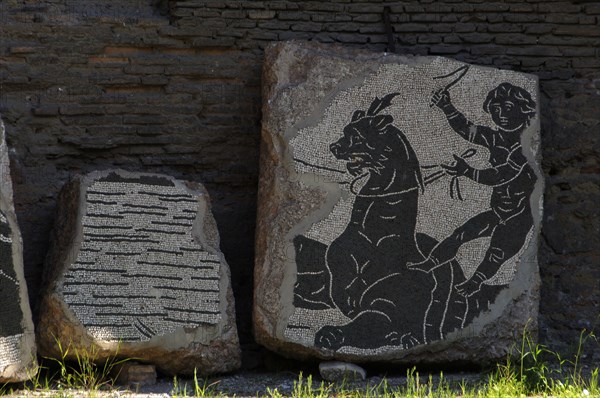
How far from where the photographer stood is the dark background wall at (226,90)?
6.29 meters

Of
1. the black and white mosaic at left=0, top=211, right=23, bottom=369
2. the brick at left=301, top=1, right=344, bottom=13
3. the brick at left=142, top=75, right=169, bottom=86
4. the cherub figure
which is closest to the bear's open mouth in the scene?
the cherub figure

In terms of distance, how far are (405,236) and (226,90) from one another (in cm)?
139

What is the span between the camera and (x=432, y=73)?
6.23m

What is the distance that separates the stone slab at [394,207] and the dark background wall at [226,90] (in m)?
0.36

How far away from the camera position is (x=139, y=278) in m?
5.65

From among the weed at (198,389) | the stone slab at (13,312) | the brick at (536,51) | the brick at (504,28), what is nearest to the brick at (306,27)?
the brick at (504,28)

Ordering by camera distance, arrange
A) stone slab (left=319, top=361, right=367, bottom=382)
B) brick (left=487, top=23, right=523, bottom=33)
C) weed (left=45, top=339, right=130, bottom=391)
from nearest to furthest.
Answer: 1. weed (left=45, top=339, right=130, bottom=391)
2. stone slab (left=319, top=361, right=367, bottom=382)
3. brick (left=487, top=23, right=523, bottom=33)

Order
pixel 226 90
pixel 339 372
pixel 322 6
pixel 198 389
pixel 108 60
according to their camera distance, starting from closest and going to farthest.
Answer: pixel 198 389 < pixel 339 372 < pixel 108 60 < pixel 226 90 < pixel 322 6

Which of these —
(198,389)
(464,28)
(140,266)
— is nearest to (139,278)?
(140,266)

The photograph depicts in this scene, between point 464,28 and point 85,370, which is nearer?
point 85,370

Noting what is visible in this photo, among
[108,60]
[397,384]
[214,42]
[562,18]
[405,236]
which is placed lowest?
[397,384]

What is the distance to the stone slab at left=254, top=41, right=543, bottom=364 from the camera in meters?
5.75

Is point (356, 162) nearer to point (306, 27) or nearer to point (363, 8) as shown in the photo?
point (306, 27)

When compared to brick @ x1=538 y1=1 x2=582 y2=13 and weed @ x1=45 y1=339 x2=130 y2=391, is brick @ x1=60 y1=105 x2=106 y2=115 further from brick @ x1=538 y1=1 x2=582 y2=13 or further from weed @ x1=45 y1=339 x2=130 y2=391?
brick @ x1=538 y1=1 x2=582 y2=13
